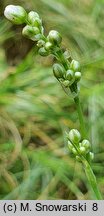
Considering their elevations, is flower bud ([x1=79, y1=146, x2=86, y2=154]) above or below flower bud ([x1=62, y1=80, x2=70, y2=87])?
below

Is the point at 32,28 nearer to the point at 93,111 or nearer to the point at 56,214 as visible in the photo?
the point at 56,214

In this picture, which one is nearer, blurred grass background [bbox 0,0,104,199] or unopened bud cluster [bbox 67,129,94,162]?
unopened bud cluster [bbox 67,129,94,162]

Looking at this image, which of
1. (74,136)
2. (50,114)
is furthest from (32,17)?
(50,114)

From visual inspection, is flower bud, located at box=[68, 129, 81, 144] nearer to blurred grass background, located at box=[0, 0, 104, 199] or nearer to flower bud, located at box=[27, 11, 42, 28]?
flower bud, located at box=[27, 11, 42, 28]

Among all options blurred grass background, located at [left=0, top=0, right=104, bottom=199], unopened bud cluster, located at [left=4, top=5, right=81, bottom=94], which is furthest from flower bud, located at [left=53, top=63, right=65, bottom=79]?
blurred grass background, located at [left=0, top=0, right=104, bottom=199]

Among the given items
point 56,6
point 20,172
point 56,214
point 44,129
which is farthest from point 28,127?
point 56,214

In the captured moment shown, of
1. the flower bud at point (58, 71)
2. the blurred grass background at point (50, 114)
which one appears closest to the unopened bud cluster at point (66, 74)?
the flower bud at point (58, 71)

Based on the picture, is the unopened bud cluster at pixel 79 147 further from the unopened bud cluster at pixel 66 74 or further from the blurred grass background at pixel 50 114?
the blurred grass background at pixel 50 114

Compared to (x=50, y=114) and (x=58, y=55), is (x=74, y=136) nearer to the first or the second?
(x=58, y=55)

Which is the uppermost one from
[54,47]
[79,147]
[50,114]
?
[54,47]
